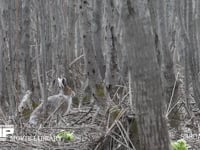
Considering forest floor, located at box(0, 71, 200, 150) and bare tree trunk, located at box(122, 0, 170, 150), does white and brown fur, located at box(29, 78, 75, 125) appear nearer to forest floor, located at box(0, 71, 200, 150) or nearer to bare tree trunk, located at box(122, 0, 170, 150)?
forest floor, located at box(0, 71, 200, 150)

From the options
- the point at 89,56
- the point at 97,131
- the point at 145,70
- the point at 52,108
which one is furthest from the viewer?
the point at 52,108

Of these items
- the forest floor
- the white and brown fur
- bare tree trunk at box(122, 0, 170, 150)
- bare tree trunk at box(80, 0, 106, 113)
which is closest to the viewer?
bare tree trunk at box(122, 0, 170, 150)

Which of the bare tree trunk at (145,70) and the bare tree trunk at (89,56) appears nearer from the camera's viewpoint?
the bare tree trunk at (145,70)

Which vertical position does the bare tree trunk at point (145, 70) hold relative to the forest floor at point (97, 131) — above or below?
above

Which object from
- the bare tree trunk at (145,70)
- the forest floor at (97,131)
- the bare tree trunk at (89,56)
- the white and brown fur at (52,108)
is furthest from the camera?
the white and brown fur at (52,108)

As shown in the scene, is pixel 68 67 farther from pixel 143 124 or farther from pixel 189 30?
pixel 143 124

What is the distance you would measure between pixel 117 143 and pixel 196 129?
1.91m

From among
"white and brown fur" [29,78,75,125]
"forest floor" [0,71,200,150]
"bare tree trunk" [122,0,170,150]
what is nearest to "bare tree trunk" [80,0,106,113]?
"forest floor" [0,71,200,150]

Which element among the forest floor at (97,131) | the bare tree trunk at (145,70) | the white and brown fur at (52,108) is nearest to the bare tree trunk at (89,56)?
the forest floor at (97,131)

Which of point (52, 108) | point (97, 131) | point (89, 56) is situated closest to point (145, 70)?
point (97, 131)

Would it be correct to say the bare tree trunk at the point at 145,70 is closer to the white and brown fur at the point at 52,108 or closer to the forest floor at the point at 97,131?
the forest floor at the point at 97,131

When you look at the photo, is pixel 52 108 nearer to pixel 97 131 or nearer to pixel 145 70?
pixel 97 131

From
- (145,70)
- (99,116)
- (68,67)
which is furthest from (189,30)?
(68,67)

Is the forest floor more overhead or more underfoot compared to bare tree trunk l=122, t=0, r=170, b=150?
more underfoot
